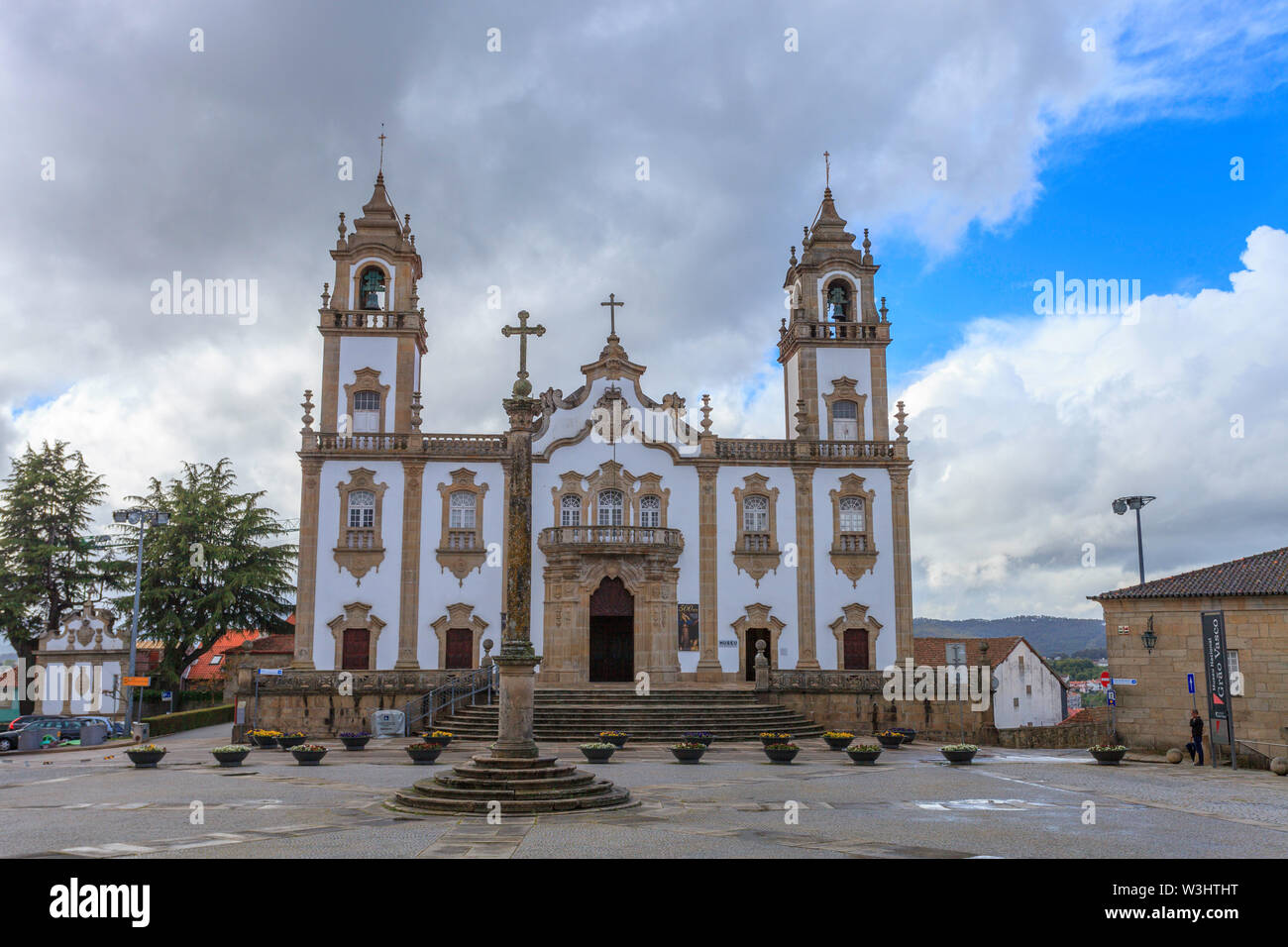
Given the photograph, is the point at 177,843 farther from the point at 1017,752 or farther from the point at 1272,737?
the point at 1272,737

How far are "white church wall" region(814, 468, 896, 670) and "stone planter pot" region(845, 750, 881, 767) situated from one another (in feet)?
43.9

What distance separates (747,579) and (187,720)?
22.6 meters

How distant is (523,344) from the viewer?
17.9 m

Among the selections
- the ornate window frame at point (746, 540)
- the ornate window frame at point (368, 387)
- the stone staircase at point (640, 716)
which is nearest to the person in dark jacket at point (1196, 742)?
the stone staircase at point (640, 716)

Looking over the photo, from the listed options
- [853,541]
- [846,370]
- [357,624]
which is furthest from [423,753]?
[846,370]

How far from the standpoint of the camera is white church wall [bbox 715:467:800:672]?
36531 millimetres

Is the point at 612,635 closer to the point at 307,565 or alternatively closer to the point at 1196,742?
the point at 307,565

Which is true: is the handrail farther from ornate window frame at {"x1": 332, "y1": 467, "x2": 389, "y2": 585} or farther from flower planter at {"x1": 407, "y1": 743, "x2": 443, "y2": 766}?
flower planter at {"x1": 407, "y1": 743, "x2": 443, "y2": 766}

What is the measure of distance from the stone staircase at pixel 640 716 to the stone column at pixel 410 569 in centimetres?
505

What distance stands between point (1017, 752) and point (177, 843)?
23.0m

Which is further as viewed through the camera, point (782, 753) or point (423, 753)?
point (782, 753)

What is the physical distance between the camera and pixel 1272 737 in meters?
26.7

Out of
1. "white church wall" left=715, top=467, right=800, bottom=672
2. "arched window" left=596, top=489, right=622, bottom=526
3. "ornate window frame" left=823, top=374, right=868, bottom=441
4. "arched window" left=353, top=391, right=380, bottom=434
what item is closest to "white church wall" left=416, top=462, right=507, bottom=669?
"arched window" left=353, top=391, right=380, bottom=434

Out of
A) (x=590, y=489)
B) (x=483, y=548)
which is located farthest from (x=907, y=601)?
(x=483, y=548)
